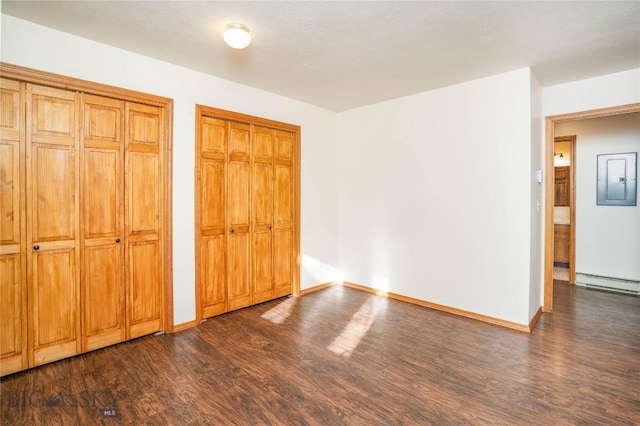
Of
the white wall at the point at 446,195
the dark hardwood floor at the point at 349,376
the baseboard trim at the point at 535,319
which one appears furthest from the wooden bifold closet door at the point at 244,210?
the baseboard trim at the point at 535,319

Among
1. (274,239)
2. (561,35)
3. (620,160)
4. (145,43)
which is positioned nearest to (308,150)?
(274,239)

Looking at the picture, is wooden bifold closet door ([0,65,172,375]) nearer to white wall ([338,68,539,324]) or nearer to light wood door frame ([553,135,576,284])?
white wall ([338,68,539,324])

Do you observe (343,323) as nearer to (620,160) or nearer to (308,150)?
(308,150)

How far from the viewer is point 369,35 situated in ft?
8.81

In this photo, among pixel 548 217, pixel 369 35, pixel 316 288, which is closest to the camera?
pixel 369 35

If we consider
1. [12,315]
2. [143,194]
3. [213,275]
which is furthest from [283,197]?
[12,315]

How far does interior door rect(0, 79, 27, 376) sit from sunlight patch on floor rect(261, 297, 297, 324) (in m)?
2.13

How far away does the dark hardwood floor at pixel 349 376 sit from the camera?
2090 millimetres

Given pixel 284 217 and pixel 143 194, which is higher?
pixel 143 194

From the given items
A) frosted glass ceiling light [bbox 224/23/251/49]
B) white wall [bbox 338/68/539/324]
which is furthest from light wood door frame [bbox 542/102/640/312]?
frosted glass ceiling light [bbox 224/23/251/49]

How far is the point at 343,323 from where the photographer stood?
361 centimetres

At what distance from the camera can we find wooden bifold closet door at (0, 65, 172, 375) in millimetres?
2516

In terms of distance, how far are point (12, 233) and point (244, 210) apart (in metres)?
2.11

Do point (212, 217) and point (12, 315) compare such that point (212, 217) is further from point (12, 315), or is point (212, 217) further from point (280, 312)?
point (12, 315)
